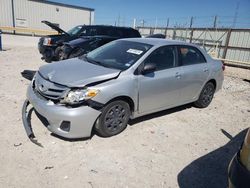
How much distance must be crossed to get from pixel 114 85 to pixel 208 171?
1.88 metres

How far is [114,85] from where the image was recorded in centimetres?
360

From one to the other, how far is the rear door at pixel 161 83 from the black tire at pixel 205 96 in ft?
3.41

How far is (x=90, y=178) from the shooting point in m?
2.86

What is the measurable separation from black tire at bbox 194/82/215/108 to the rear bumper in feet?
11.9

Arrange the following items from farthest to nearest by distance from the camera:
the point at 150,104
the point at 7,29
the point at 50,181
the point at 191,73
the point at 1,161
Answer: the point at 7,29 → the point at 191,73 → the point at 150,104 → the point at 1,161 → the point at 50,181

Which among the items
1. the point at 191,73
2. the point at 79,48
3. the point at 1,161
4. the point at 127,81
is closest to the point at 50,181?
the point at 1,161

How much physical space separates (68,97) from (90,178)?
1.18 meters

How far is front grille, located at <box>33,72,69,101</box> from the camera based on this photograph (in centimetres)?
338

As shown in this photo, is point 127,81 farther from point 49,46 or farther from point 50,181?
point 49,46

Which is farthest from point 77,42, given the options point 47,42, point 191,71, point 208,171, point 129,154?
point 208,171

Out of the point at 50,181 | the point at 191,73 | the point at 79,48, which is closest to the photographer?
the point at 50,181

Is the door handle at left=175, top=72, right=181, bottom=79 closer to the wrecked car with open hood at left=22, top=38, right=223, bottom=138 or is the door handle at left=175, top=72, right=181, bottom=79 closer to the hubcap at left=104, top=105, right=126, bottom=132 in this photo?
the wrecked car with open hood at left=22, top=38, right=223, bottom=138

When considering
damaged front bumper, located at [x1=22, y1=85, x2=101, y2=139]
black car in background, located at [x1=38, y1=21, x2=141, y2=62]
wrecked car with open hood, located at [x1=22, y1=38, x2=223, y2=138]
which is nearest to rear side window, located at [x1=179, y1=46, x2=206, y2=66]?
wrecked car with open hood, located at [x1=22, y1=38, x2=223, y2=138]

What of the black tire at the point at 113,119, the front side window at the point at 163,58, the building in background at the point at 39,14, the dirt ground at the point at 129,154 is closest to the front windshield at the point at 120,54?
the front side window at the point at 163,58
